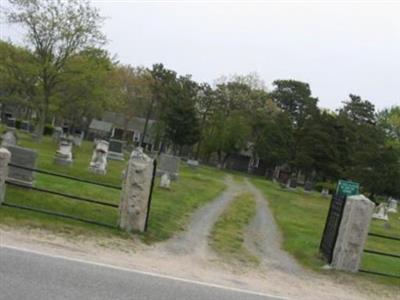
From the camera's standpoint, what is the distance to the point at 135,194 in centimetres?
1246

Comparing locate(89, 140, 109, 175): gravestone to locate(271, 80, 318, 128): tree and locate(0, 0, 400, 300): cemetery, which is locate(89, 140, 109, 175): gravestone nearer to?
locate(0, 0, 400, 300): cemetery

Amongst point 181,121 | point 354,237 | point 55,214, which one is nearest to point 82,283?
point 55,214

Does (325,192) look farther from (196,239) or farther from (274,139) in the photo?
(196,239)

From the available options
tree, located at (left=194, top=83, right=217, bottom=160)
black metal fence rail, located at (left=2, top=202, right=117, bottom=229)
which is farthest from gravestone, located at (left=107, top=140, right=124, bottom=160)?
tree, located at (left=194, top=83, right=217, bottom=160)

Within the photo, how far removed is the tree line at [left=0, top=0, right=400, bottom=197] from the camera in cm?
4916

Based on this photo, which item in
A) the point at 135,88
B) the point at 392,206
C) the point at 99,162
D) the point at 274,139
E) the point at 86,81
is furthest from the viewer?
the point at 135,88

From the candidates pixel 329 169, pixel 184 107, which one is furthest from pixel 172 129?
pixel 329 169

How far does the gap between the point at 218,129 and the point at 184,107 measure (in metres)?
6.16

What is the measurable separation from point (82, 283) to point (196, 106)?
73.5 metres

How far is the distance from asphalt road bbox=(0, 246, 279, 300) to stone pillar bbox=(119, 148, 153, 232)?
3.67 meters

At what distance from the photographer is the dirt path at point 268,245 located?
41.2 feet

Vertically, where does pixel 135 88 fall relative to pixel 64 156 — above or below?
above

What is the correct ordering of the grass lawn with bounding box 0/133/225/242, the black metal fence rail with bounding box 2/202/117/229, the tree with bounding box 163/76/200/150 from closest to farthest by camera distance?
the grass lawn with bounding box 0/133/225/242
the black metal fence rail with bounding box 2/202/117/229
the tree with bounding box 163/76/200/150

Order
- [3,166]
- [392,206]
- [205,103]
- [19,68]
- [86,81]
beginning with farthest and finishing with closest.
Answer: [205,103]
[19,68]
[86,81]
[392,206]
[3,166]
